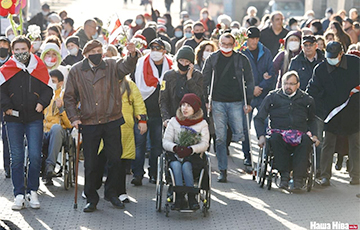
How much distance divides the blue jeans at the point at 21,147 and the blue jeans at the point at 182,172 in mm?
1623

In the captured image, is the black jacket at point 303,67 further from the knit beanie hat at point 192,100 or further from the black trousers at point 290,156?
the knit beanie hat at point 192,100

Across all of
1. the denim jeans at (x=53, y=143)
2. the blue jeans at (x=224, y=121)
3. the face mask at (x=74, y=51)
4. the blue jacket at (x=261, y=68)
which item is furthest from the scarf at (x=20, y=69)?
the blue jacket at (x=261, y=68)

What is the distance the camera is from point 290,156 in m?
11.6

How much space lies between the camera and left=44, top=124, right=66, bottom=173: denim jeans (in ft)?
37.3

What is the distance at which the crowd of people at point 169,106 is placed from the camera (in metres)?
10.2

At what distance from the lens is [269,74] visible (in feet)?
45.7

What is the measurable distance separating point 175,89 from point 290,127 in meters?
1.66

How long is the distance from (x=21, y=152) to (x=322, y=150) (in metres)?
4.27

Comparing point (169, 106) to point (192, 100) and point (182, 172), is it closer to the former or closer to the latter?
point (192, 100)

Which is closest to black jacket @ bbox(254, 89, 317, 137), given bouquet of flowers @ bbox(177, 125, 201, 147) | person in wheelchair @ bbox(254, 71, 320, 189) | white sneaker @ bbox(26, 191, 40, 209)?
person in wheelchair @ bbox(254, 71, 320, 189)

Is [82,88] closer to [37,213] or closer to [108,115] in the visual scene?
[108,115]

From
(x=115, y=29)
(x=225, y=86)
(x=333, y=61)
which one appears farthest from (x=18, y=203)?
(x=333, y=61)

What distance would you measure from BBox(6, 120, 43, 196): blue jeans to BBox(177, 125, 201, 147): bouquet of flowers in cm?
167

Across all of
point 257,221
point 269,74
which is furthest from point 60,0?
point 257,221
